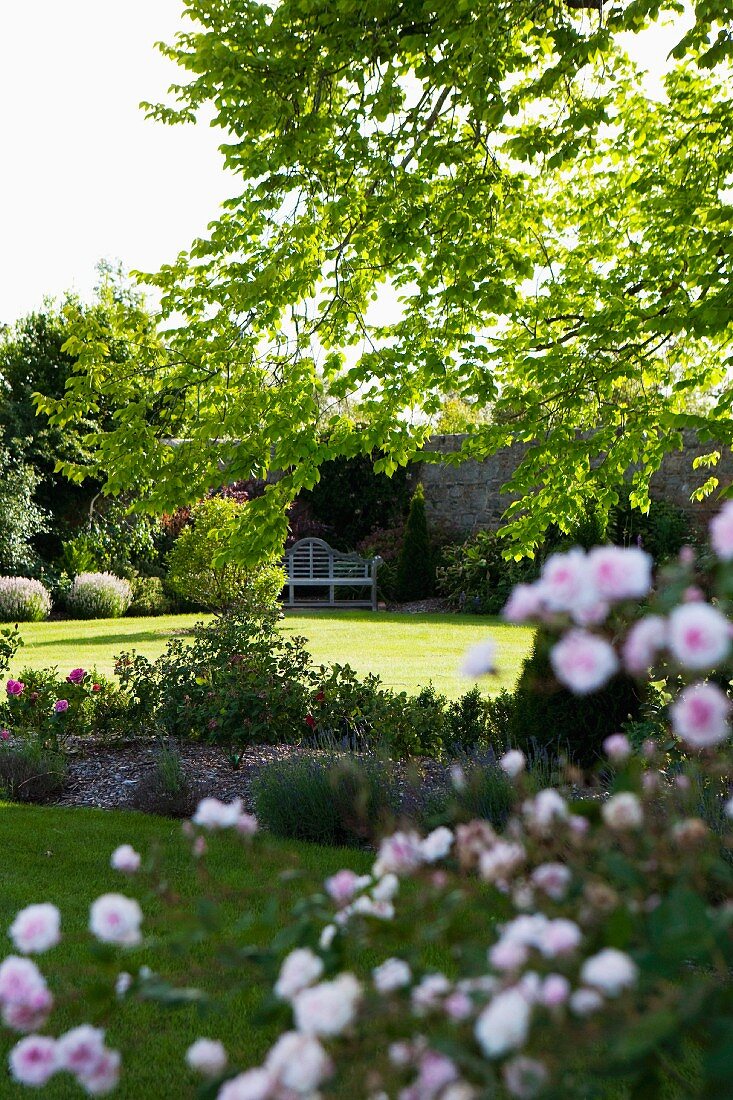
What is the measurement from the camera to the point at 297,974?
0.98m

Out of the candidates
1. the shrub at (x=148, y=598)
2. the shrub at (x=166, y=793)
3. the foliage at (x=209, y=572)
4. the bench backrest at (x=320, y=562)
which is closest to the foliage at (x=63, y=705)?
the shrub at (x=166, y=793)

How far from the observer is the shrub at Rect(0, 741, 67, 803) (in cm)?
515

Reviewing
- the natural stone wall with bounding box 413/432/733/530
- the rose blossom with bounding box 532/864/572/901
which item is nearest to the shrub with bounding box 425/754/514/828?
the rose blossom with bounding box 532/864/572/901

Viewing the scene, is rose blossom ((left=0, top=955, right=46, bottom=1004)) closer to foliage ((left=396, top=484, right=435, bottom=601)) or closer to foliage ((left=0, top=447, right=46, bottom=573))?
foliage ((left=396, top=484, right=435, bottom=601))

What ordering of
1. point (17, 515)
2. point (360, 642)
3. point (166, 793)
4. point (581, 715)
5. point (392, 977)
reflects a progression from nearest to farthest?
point (392, 977)
point (166, 793)
point (581, 715)
point (360, 642)
point (17, 515)

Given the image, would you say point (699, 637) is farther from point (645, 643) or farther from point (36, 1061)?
point (36, 1061)

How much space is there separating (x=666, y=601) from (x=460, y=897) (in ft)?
1.38

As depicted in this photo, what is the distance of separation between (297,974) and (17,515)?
15174 mm

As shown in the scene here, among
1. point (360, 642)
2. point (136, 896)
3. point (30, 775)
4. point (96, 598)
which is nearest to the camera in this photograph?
point (136, 896)

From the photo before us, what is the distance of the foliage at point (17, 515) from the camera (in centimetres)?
1494

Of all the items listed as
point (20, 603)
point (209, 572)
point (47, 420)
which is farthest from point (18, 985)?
point (47, 420)

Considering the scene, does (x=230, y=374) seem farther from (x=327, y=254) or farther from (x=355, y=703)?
(x=355, y=703)

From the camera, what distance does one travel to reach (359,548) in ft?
56.1

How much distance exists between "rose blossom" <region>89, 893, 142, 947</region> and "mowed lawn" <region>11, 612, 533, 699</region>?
6.64 metres
